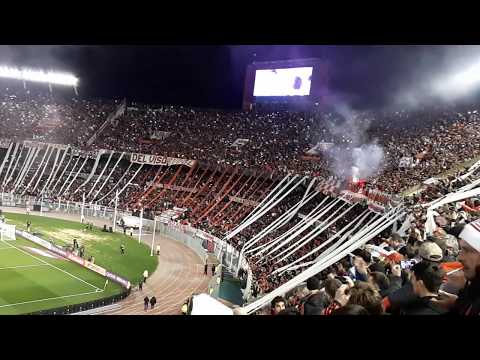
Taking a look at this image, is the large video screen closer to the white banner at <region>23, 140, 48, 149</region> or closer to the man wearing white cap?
the white banner at <region>23, 140, 48, 149</region>

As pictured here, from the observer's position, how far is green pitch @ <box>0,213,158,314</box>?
10.6m

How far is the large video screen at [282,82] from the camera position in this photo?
1541 cm

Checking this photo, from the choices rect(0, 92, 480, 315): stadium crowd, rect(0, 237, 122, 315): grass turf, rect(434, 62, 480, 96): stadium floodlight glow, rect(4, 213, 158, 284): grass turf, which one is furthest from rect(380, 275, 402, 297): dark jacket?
rect(4, 213, 158, 284): grass turf

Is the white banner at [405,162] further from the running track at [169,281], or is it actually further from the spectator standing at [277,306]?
the spectator standing at [277,306]

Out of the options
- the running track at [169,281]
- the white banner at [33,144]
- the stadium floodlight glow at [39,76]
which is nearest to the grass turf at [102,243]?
the running track at [169,281]

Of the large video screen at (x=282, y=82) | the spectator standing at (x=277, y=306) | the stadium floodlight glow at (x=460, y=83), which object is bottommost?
the spectator standing at (x=277, y=306)

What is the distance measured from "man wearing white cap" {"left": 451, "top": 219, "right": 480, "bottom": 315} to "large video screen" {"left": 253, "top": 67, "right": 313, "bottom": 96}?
9192 millimetres

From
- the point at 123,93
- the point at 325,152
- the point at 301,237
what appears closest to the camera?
the point at 301,237

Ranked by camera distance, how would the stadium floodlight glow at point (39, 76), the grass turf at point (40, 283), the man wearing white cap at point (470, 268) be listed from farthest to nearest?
the stadium floodlight glow at point (39, 76) → the grass turf at point (40, 283) → the man wearing white cap at point (470, 268)

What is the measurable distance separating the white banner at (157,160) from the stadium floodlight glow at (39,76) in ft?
11.8
